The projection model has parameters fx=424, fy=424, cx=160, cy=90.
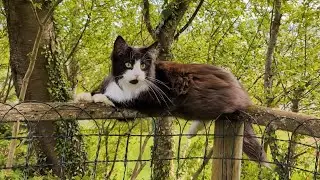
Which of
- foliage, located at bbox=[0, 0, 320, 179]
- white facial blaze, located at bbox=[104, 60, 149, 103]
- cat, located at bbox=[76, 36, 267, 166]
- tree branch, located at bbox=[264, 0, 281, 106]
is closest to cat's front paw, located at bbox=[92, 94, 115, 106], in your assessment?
cat, located at bbox=[76, 36, 267, 166]

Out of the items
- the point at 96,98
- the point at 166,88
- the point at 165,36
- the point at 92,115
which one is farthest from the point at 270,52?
the point at 92,115

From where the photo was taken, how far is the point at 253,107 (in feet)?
7.36

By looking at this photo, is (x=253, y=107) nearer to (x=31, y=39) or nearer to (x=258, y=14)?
(x=31, y=39)

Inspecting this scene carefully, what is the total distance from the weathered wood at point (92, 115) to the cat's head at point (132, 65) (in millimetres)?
529

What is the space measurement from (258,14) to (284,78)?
923 millimetres

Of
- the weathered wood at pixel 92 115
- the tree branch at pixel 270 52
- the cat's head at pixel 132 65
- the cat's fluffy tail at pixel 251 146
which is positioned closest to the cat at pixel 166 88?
the cat's head at pixel 132 65

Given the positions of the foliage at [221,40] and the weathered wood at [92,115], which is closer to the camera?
the weathered wood at [92,115]

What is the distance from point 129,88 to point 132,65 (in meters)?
0.15

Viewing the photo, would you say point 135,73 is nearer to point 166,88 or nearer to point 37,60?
point 166,88

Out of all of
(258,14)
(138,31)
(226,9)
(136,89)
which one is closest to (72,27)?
(138,31)

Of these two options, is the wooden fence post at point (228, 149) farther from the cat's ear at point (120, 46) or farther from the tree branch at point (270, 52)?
the tree branch at point (270, 52)

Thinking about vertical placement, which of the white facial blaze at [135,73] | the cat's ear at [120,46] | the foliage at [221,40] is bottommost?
the white facial blaze at [135,73]

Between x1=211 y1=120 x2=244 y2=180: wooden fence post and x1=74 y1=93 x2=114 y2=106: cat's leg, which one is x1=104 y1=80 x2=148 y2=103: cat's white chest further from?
x1=211 y1=120 x2=244 y2=180: wooden fence post

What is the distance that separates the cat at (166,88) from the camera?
8.40 ft
